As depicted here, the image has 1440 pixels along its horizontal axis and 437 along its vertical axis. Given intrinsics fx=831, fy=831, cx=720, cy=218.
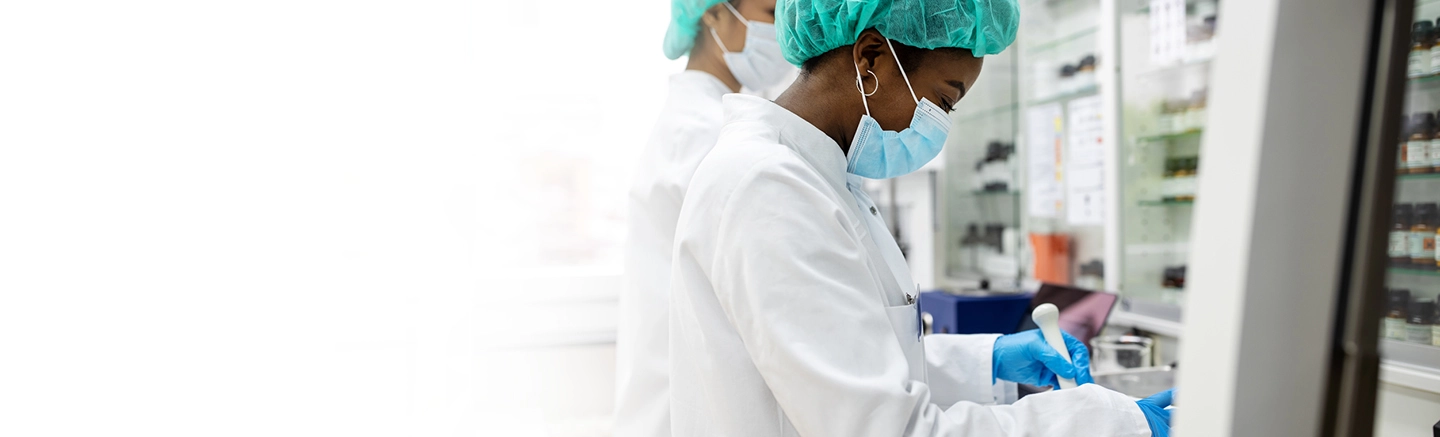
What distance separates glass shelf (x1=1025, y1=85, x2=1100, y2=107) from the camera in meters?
2.28

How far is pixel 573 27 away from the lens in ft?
8.96

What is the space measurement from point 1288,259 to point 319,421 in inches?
101

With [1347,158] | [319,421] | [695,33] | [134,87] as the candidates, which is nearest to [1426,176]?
[1347,158]

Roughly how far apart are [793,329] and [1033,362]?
0.52 metres

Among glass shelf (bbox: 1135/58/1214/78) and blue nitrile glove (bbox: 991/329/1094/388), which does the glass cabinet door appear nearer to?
glass shelf (bbox: 1135/58/1214/78)

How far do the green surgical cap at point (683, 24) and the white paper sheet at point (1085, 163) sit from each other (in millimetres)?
1200

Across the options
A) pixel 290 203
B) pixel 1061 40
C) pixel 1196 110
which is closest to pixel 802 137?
pixel 1196 110

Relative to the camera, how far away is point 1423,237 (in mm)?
1020

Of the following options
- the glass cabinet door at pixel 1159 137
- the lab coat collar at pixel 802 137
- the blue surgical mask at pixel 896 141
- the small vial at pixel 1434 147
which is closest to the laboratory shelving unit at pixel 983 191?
the glass cabinet door at pixel 1159 137

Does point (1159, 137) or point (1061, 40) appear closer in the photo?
point (1159, 137)

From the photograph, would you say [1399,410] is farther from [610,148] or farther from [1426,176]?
[610,148]

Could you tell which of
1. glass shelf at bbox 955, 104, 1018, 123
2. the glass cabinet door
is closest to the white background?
glass shelf at bbox 955, 104, 1018, 123

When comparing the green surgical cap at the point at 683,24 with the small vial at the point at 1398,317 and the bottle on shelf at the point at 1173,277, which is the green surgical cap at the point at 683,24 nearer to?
the small vial at the point at 1398,317

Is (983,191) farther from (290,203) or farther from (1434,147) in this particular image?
(290,203)
